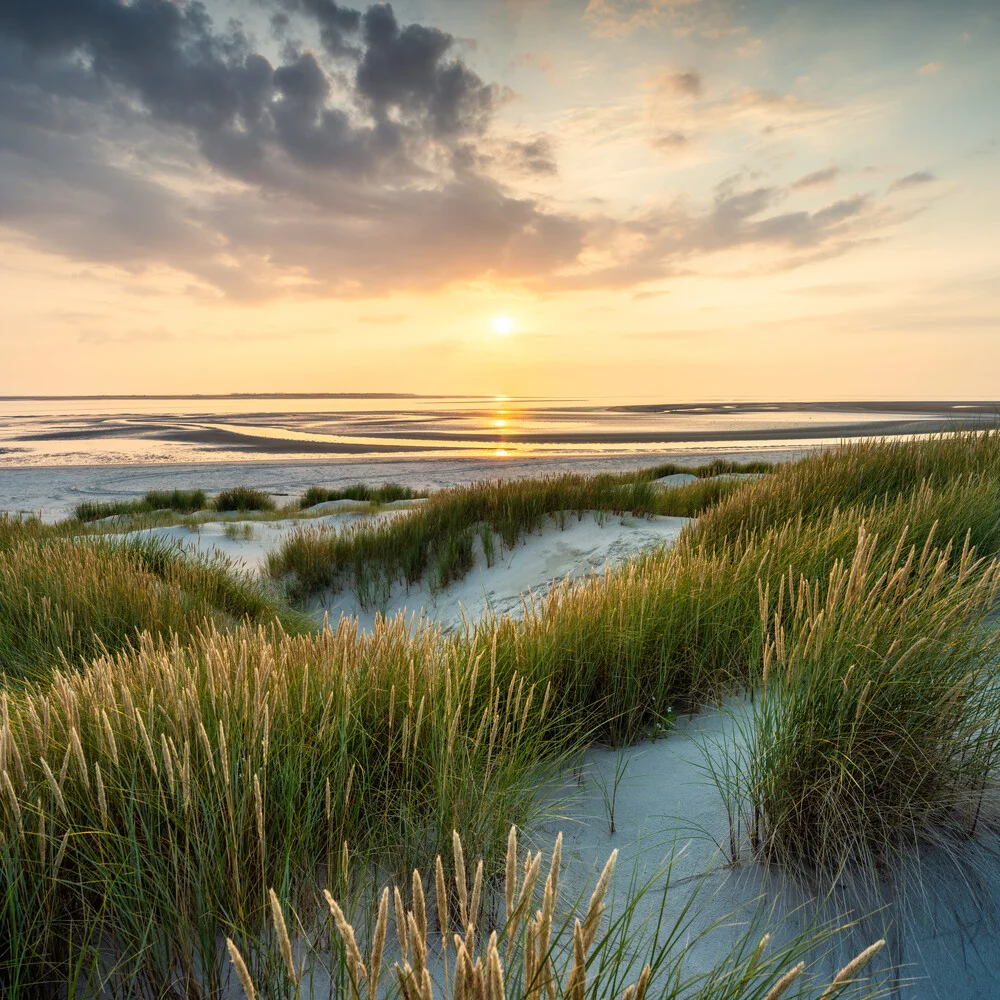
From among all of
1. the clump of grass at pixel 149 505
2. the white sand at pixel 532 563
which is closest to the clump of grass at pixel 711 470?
the white sand at pixel 532 563

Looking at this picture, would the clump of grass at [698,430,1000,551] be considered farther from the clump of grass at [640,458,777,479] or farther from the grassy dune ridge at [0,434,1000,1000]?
the clump of grass at [640,458,777,479]

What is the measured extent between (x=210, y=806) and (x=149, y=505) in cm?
1618

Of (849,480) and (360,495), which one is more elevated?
(849,480)

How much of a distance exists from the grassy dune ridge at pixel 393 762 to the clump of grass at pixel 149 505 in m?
14.1

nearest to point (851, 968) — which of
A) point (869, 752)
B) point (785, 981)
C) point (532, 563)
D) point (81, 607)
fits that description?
point (785, 981)

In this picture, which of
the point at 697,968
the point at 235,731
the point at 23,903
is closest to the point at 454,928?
the point at 697,968

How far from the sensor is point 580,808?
2.14 meters

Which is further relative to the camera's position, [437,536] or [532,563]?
[437,536]

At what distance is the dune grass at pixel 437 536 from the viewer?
8172mm

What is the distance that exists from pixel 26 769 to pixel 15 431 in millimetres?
50560

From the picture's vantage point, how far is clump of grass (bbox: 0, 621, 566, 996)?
1.43 meters

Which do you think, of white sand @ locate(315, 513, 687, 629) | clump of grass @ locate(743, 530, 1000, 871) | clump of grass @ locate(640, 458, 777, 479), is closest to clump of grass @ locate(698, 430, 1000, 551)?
white sand @ locate(315, 513, 687, 629)

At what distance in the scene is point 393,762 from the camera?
200cm

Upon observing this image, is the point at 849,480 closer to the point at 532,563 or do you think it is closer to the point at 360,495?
the point at 532,563
